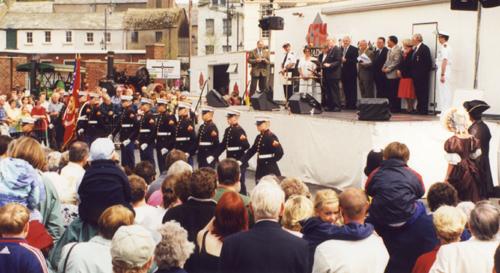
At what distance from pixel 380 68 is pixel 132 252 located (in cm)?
1415

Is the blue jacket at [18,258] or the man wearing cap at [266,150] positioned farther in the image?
the man wearing cap at [266,150]

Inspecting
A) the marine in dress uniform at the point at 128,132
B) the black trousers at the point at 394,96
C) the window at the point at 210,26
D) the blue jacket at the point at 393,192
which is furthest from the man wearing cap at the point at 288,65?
the window at the point at 210,26

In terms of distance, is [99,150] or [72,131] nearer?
[99,150]

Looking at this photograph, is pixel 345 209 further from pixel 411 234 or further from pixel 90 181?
pixel 90 181

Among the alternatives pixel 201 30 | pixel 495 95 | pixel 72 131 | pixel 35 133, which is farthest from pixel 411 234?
pixel 201 30

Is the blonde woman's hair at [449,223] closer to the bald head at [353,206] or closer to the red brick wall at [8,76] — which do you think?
the bald head at [353,206]

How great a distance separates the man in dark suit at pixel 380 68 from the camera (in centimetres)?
1803

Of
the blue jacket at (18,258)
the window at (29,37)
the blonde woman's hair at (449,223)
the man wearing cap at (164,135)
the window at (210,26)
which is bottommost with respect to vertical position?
the man wearing cap at (164,135)

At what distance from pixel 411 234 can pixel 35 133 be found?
16.1m

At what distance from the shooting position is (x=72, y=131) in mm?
18422

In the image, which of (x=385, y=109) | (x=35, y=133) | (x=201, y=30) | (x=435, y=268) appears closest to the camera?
(x=435, y=268)

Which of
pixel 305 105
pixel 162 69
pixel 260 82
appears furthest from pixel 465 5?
pixel 162 69

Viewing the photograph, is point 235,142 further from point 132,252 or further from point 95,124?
point 132,252

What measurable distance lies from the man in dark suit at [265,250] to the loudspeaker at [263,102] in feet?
46.9
